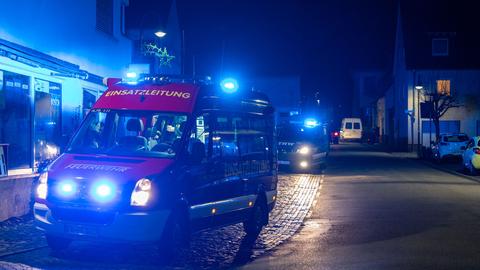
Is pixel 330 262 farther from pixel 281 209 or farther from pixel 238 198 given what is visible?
pixel 281 209

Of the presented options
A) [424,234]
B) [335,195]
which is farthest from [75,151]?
[335,195]

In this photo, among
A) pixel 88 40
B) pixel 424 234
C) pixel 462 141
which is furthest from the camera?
pixel 462 141

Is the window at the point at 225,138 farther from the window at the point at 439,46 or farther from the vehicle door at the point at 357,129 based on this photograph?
the vehicle door at the point at 357,129

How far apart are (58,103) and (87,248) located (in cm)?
849

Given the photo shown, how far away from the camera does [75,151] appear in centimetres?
910

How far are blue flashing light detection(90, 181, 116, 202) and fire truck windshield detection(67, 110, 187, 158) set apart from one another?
2.66ft

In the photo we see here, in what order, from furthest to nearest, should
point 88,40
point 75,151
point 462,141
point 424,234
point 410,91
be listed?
point 410,91, point 462,141, point 88,40, point 424,234, point 75,151

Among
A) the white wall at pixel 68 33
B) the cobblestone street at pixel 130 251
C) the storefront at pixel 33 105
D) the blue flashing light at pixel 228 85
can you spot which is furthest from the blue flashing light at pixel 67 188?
A: the white wall at pixel 68 33

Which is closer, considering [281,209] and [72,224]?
[72,224]

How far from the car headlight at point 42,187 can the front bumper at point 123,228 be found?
415 millimetres

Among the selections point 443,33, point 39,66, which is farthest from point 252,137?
point 443,33

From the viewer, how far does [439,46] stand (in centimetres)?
5147

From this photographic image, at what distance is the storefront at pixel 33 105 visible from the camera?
45.2 feet

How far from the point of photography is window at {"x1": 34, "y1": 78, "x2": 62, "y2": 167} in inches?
625
